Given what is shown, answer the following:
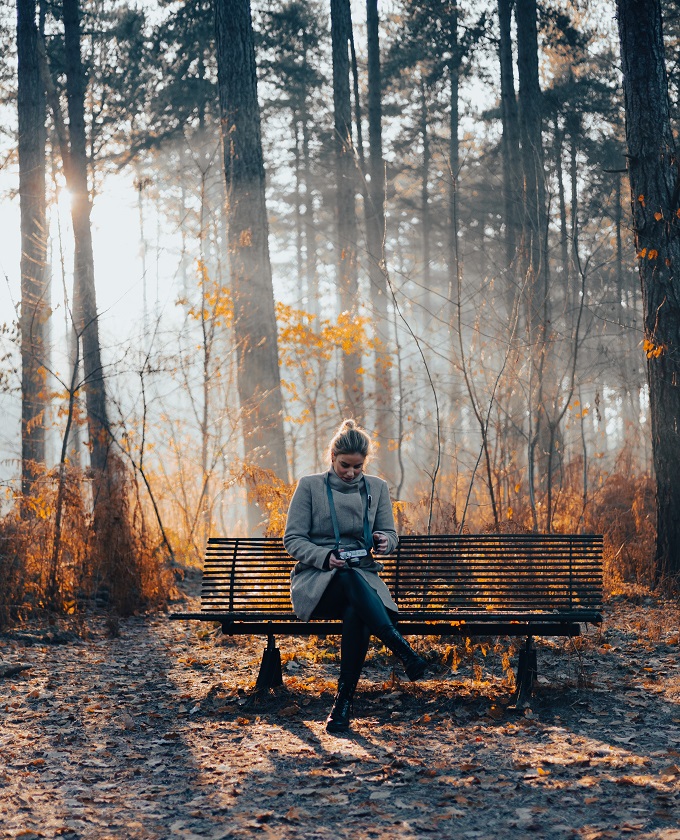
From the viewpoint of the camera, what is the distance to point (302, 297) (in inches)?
747

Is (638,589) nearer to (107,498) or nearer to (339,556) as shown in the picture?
(339,556)

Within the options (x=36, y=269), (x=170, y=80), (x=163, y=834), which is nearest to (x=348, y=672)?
(x=163, y=834)

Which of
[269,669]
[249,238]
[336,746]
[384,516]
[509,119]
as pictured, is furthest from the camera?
[509,119]

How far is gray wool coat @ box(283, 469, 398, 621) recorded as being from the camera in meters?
5.16

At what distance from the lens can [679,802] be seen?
360 centimetres

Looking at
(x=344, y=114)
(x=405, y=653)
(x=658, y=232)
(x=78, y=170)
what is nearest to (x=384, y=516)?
Answer: (x=405, y=653)

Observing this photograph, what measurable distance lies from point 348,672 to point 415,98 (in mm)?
24843

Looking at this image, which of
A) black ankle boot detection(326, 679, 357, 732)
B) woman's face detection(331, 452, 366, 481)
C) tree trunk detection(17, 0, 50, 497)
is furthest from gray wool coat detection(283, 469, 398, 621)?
tree trunk detection(17, 0, 50, 497)

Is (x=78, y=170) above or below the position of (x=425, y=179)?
below

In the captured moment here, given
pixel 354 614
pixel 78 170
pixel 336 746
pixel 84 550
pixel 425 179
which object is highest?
pixel 425 179

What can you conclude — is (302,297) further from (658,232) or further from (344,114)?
(658,232)

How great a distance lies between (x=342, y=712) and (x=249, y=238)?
821cm

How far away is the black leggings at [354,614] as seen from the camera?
489cm

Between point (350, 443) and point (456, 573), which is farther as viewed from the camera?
point (456, 573)
